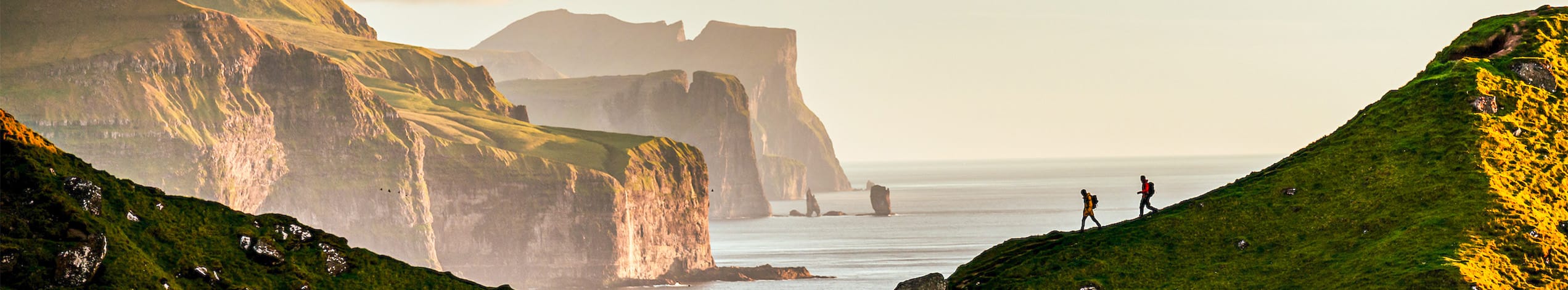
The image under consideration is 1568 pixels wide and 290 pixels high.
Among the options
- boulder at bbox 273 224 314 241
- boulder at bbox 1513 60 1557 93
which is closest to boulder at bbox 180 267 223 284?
boulder at bbox 273 224 314 241

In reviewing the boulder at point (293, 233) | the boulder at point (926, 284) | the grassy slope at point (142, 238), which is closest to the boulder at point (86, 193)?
the grassy slope at point (142, 238)

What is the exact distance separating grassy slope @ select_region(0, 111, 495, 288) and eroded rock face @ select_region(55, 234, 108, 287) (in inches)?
8.9

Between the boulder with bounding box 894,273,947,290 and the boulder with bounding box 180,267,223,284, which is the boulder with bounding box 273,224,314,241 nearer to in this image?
the boulder with bounding box 180,267,223,284

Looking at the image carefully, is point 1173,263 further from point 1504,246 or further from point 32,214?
point 32,214

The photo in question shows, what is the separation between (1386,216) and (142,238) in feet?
164

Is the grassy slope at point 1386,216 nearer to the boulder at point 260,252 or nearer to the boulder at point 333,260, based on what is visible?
the boulder at point 333,260

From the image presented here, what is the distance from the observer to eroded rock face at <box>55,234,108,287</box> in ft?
188

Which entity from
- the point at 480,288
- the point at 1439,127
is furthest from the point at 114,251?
the point at 1439,127

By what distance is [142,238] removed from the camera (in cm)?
6550

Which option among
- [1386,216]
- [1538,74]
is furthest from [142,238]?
[1538,74]

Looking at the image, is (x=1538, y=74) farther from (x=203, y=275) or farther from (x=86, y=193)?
(x=86, y=193)

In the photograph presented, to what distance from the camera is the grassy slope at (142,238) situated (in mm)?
58469

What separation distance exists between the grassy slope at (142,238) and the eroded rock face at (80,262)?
0.23m

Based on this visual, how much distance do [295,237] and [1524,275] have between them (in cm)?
4875
